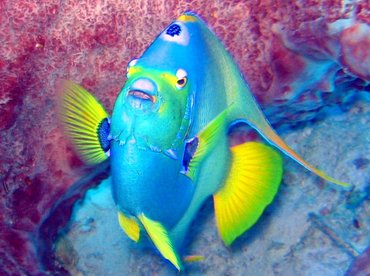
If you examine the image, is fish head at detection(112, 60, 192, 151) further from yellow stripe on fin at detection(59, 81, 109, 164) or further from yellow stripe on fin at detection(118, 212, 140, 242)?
yellow stripe on fin at detection(118, 212, 140, 242)

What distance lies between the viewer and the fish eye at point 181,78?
112 centimetres

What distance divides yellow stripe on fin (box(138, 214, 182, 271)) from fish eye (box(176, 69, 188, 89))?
1.49 feet

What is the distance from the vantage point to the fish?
1.12 m

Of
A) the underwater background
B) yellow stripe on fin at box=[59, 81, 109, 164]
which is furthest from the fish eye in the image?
the underwater background

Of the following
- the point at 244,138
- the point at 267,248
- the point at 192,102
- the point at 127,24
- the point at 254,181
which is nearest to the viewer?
the point at 192,102

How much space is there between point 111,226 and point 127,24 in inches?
64.3

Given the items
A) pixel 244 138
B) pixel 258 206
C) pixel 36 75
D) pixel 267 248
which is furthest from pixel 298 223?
pixel 36 75

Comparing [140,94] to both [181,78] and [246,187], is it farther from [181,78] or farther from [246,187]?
[246,187]

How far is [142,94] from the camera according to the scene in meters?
1.07

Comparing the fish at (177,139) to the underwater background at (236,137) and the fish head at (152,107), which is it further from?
the underwater background at (236,137)

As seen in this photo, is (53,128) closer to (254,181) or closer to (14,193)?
(14,193)

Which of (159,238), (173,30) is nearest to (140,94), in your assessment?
(173,30)

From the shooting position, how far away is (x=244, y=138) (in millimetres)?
2252

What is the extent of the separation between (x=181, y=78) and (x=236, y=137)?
1.17m
